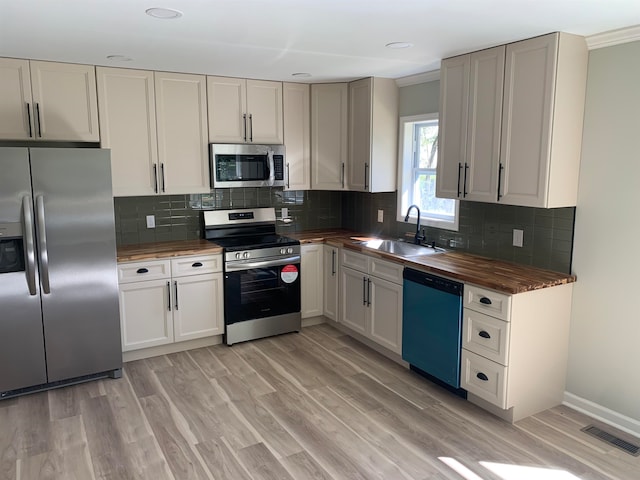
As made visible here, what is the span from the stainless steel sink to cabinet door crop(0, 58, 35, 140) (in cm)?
274

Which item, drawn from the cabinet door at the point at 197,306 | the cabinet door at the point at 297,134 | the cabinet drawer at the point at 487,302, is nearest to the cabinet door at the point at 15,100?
the cabinet door at the point at 197,306

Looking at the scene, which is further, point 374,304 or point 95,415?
point 374,304

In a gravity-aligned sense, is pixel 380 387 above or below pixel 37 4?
below

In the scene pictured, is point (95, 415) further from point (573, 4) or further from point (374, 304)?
point (573, 4)

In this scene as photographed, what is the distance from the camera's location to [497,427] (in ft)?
9.91

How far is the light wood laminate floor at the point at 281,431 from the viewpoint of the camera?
8.60 ft

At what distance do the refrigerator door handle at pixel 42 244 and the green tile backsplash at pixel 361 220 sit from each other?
3.22ft

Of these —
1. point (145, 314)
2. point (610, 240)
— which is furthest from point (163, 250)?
point (610, 240)

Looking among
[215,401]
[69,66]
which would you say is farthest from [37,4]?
[215,401]

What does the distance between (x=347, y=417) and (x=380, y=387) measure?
1.59 ft

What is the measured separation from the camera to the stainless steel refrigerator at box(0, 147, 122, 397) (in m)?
3.20

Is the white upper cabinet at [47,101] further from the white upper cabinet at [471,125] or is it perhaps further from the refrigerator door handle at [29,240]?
the white upper cabinet at [471,125]

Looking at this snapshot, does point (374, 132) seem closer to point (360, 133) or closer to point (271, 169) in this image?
point (360, 133)

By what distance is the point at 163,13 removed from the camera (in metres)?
2.47
